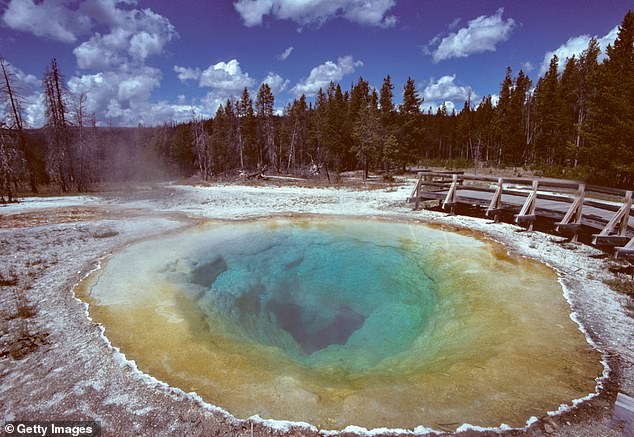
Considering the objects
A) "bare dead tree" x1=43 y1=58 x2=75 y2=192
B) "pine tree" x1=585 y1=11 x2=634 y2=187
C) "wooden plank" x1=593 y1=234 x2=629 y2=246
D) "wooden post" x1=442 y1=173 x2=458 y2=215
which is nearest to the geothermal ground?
"wooden plank" x1=593 y1=234 x2=629 y2=246

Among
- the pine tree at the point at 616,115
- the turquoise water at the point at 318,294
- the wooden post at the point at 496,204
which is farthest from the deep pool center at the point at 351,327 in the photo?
the pine tree at the point at 616,115

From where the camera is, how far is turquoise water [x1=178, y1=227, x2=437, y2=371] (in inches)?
259

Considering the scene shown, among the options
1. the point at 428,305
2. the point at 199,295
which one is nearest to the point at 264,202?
the point at 199,295

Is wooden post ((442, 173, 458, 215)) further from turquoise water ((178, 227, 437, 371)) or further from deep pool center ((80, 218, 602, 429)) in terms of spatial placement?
turquoise water ((178, 227, 437, 371))

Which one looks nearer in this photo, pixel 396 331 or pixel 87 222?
pixel 396 331

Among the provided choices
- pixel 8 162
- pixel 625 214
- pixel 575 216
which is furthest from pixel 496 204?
pixel 8 162

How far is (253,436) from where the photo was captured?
3.45 m

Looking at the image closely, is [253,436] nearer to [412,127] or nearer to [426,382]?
[426,382]

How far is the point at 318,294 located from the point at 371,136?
2998 cm

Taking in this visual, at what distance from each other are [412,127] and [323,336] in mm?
41411

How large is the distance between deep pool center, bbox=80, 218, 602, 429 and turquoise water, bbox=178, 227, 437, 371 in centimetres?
5

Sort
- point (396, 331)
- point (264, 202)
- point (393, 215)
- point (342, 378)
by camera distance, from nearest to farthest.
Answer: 1. point (342, 378)
2. point (396, 331)
3. point (393, 215)
4. point (264, 202)

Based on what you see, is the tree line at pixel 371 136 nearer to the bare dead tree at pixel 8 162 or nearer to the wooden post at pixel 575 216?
the bare dead tree at pixel 8 162

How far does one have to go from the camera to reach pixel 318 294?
9023 mm
